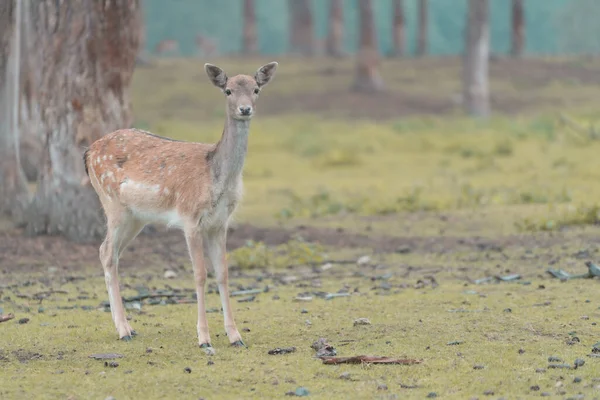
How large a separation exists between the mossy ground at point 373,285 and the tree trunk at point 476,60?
22.3ft

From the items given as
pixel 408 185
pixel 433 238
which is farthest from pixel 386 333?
pixel 408 185

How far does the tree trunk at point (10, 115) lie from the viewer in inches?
486

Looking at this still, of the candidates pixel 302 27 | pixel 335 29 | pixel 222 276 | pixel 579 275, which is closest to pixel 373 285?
pixel 579 275

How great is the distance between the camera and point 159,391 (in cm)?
655

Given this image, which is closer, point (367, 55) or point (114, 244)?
point (114, 244)

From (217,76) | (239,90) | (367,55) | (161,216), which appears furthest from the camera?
(367,55)

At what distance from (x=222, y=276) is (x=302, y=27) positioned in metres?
37.1

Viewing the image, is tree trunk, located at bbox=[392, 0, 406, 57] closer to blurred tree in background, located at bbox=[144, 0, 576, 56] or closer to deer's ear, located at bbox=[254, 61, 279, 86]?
blurred tree in background, located at bbox=[144, 0, 576, 56]

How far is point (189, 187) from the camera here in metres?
7.91

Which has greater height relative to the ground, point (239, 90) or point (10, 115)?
point (239, 90)

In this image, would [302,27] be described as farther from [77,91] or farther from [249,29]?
[77,91]

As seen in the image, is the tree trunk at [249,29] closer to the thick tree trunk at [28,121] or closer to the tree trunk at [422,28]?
the tree trunk at [422,28]

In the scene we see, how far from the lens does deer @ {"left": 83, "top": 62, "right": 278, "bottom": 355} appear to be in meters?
7.78

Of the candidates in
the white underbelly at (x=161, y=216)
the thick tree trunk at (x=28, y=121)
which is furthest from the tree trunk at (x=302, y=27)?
the white underbelly at (x=161, y=216)
